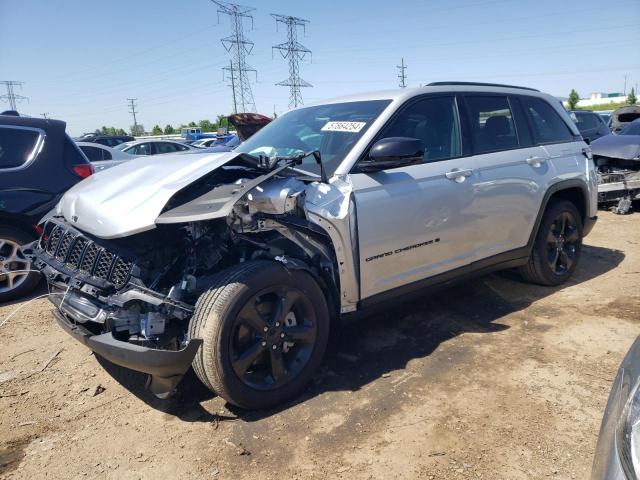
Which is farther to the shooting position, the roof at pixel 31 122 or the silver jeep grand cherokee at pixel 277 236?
the roof at pixel 31 122

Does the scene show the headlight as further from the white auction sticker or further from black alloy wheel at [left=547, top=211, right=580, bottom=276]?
black alloy wheel at [left=547, top=211, right=580, bottom=276]

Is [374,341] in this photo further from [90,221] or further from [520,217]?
[90,221]

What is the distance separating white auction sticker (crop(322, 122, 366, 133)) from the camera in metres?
3.34

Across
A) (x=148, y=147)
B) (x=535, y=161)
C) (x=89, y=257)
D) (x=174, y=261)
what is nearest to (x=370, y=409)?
(x=174, y=261)

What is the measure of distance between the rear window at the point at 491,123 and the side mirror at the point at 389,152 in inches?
38.4

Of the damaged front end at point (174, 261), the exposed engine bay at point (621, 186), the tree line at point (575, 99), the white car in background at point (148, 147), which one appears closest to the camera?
the damaged front end at point (174, 261)

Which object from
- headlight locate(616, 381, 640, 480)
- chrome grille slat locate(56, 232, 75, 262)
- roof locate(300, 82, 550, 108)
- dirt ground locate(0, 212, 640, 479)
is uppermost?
roof locate(300, 82, 550, 108)

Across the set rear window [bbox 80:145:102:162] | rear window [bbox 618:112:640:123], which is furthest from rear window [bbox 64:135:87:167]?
rear window [bbox 618:112:640:123]

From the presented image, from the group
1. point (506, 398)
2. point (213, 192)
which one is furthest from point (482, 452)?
point (213, 192)

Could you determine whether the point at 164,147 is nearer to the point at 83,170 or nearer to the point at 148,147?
the point at 148,147

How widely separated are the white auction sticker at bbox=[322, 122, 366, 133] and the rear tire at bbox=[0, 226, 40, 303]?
326 cm

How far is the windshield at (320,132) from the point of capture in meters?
3.29

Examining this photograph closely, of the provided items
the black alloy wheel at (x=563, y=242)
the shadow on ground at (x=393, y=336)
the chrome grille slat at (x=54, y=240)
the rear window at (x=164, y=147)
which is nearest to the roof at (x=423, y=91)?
the black alloy wheel at (x=563, y=242)

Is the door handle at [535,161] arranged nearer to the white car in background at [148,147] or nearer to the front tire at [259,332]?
the front tire at [259,332]
